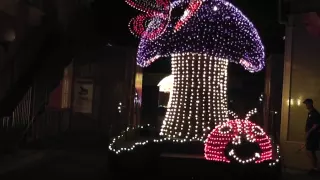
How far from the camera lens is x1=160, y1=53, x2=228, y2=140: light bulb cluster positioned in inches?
389

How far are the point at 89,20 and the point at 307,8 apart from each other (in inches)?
316

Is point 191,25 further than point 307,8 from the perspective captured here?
No

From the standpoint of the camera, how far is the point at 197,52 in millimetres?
9688

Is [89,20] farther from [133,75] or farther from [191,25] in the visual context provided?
[191,25]

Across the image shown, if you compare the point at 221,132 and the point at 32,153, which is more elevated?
the point at 221,132

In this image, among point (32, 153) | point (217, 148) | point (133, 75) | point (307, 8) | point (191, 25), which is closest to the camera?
point (217, 148)

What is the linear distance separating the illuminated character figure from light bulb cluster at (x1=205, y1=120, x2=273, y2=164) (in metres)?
1.15

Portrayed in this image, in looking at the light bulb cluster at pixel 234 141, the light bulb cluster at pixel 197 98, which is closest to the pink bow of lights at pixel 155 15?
the light bulb cluster at pixel 197 98

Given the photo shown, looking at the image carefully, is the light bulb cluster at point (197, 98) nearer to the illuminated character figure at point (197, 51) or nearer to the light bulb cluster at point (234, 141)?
the illuminated character figure at point (197, 51)

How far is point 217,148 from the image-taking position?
8367 millimetres

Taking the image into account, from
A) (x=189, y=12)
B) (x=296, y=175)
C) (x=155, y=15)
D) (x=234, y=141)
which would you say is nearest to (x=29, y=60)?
(x=155, y=15)

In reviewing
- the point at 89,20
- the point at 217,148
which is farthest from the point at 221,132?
the point at 89,20

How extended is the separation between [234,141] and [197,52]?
206 centimetres

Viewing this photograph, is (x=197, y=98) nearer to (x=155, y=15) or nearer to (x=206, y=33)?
(x=206, y=33)
